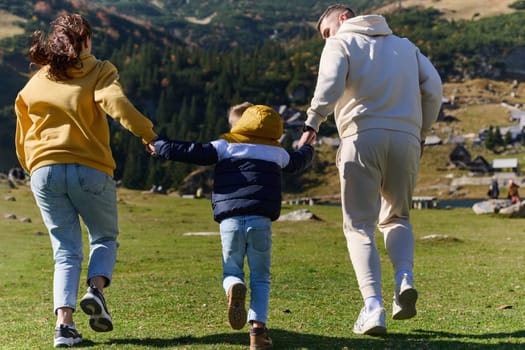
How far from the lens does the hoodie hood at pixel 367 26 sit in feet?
A: 24.4

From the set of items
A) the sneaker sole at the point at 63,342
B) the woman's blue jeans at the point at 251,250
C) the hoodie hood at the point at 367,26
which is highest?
the hoodie hood at the point at 367,26

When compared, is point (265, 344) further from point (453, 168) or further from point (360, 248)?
point (453, 168)

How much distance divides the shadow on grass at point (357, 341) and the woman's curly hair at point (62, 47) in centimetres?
273

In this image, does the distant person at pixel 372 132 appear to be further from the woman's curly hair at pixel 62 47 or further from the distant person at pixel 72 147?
the woman's curly hair at pixel 62 47

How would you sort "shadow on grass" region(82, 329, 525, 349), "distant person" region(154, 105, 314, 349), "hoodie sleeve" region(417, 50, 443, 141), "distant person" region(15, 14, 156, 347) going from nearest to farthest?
"distant person" region(154, 105, 314, 349) → "shadow on grass" region(82, 329, 525, 349) → "distant person" region(15, 14, 156, 347) → "hoodie sleeve" region(417, 50, 443, 141)

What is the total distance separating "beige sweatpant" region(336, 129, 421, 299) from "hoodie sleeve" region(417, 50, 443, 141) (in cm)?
50

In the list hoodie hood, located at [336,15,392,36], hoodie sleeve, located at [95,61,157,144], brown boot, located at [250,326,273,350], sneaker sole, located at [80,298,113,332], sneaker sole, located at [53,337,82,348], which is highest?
hoodie hood, located at [336,15,392,36]

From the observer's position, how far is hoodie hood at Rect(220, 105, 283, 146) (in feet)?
22.0

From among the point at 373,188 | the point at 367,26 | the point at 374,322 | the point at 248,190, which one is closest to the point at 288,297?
the point at 373,188

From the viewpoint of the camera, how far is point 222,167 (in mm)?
6691

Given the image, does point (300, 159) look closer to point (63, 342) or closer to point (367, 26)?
point (367, 26)

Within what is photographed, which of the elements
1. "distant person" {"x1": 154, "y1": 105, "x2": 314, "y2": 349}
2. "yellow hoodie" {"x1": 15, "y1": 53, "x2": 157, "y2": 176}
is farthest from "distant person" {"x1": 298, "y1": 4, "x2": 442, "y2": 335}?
"yellow hoodie" {"x1": 15, "y1": 53, "x2": 157, "y2": 176}

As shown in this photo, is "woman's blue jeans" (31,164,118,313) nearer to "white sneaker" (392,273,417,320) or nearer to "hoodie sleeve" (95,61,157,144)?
"hoodie sleeve" (95,61,157,144)

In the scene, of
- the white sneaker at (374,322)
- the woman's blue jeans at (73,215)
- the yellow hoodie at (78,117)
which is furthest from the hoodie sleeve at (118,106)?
the white sneaker at (374,322)
